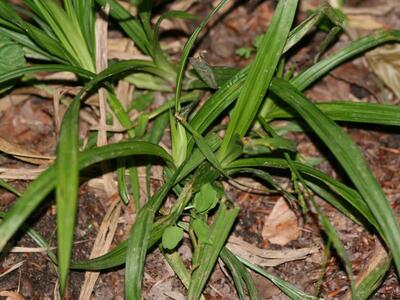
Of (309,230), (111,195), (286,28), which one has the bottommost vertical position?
(309,230)

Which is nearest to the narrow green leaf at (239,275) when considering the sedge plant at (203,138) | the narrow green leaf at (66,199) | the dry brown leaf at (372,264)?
the sedge plant at (203,138)

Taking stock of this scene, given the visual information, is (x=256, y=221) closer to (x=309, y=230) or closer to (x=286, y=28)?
(x=309, y=230)

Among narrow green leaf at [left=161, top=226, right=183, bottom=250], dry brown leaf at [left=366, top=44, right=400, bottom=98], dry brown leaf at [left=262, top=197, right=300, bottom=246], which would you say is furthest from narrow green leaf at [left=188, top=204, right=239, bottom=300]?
dry brown leaf at [left=366, top=44, right=400, bottom=98]

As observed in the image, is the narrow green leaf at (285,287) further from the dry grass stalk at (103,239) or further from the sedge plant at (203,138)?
the dry grass stalk at (103,239)

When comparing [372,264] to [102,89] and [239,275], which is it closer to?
[239,275]

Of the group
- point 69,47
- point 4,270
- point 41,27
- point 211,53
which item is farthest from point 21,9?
point 4,270

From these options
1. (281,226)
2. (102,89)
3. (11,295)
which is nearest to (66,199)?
(11,295)
